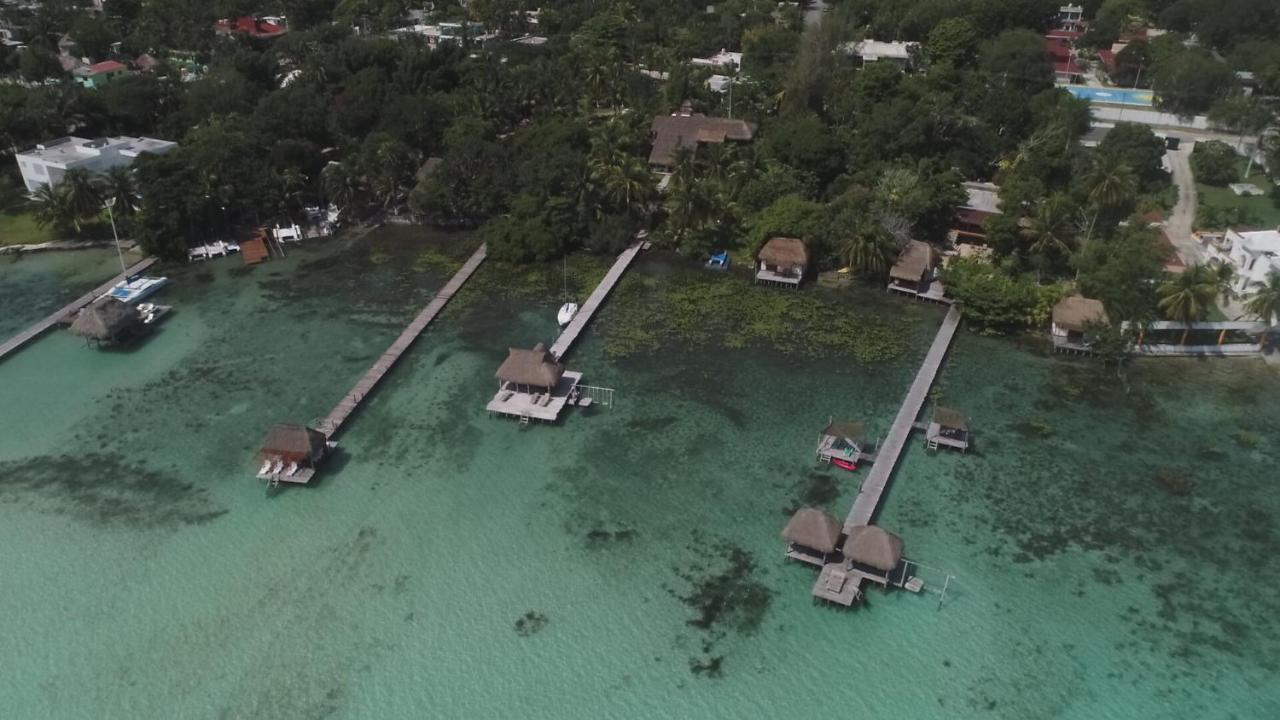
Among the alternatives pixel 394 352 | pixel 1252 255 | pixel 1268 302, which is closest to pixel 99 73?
pixel 394 352

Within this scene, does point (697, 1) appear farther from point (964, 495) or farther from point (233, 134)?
point (964, 495)

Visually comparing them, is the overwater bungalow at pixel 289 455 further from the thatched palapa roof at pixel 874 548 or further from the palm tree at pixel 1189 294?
the palm tree at pixel 1189 294

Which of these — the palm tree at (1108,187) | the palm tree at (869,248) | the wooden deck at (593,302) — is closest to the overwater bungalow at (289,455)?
the wooden deck at (593,302)

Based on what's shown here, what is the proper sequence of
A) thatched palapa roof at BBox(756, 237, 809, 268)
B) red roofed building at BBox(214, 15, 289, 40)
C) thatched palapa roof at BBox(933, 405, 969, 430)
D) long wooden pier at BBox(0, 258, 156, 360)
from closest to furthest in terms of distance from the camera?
thatched palapa roof at BBox(933, 405, 969, 430) → long wooden pier at BBox(0, 258, 156, 360) → thatched palapa roof at BBox(756, 237, 809, 268) → red roofed building at BBox(214, 15, 289, 40)

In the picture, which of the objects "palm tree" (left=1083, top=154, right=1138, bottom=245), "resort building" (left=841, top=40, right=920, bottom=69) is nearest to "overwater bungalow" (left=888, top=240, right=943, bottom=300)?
"palm tree" (left=1083, top=154, right=1138, bottom=245)

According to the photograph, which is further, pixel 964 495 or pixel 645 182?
pixel 645 182

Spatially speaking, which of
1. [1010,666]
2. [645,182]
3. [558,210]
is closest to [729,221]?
[645,182]

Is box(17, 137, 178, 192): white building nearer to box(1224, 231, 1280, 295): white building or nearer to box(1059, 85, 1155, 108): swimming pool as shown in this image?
box(1224, 231, 1280, 295): white building
